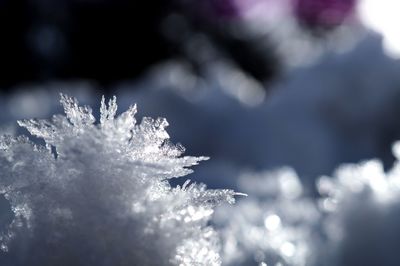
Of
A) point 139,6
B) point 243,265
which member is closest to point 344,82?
point 243,265

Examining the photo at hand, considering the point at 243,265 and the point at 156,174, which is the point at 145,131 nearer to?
the point at 156,174

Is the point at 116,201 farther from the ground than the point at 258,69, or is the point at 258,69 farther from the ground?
the point at 258,69

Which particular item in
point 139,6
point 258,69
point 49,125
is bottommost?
point 49,125

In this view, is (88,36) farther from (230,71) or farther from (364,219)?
(364,219)

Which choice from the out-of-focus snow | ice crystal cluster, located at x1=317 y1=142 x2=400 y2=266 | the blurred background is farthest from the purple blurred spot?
ice crystal cluster, located at x1=317 y1=142 x2=400 y2=266

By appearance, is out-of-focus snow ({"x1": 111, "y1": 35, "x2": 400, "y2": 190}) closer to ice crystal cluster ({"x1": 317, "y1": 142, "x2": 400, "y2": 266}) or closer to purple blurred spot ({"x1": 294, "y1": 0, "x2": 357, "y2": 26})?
ice crystal cluster ({"x1": 317, "y1": 142, "x2": 400, "y2": 266})

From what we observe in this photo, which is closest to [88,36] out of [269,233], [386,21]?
[386,21]

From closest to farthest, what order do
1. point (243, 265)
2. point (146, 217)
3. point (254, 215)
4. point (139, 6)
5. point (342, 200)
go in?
point (146, 217) < point (243, 265) < point (342, 200) < point (254, 215) < point (139, 6)

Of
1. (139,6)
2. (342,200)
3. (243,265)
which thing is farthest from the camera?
(139,6)
